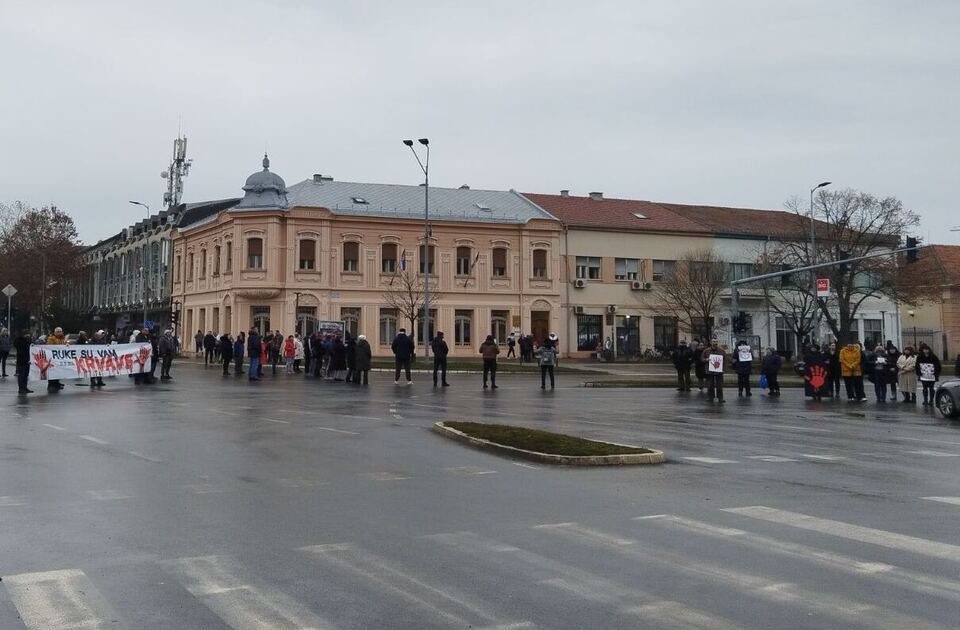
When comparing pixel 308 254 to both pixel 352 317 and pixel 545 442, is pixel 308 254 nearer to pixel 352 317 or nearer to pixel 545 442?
pixel 352 317

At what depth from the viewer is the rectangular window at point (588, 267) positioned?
2319 inches

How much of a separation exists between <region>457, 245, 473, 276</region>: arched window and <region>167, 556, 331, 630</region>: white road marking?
166ft

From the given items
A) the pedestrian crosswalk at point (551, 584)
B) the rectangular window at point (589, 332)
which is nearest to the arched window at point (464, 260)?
Result: the rectangular window at point (589, 332)

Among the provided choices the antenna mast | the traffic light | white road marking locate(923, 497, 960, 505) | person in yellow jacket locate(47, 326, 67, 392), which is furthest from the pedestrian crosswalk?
the antenna mast

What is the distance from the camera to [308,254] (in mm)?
53812

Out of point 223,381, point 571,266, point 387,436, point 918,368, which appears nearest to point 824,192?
point 571,266

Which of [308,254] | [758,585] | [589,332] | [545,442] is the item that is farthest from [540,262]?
[758,585]

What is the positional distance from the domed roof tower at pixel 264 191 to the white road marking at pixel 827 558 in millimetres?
48768

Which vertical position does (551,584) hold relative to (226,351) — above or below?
below

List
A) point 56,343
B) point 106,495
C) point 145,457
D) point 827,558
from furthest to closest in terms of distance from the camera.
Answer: point 56,343
point 145,457
point 106,495
point 827,558

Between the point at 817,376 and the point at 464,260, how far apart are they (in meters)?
33.1

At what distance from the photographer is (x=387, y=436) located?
14.4m

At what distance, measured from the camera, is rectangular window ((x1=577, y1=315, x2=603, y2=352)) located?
192 ft

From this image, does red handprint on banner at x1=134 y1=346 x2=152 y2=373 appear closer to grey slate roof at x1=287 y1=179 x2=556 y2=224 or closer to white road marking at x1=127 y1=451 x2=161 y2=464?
white road marking at x1=127 y1=451 x2=161 y2=464
